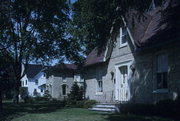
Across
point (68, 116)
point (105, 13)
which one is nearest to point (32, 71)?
point (68, 116)

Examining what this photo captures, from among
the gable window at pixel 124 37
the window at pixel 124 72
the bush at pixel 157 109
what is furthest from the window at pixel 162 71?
the window at pixel 124 72

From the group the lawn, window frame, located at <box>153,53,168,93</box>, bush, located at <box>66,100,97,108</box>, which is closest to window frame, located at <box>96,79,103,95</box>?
→ bush, located at <box>66,100,97,108</box>

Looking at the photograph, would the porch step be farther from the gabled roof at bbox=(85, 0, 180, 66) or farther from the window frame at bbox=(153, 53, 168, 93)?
the gabled roof at bbox=(85, 0, 180, 66)

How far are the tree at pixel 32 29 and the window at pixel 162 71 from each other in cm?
1352

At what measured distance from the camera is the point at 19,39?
24.5 meters

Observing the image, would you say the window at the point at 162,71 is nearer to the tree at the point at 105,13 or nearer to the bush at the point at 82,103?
the tree at the point at 105,13

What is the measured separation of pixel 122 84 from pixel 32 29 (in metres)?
12.2

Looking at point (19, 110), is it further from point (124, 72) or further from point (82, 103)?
point (124, 72)

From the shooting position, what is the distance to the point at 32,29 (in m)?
26.4

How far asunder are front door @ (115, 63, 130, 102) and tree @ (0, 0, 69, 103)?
9.32 metres

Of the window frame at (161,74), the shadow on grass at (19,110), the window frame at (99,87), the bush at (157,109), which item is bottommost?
the shadow on grass at (19,110)

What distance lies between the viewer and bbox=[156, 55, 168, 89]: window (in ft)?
48.3

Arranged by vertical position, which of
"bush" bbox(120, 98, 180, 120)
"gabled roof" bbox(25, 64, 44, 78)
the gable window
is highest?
the gable window

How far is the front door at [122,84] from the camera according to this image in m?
18.4
